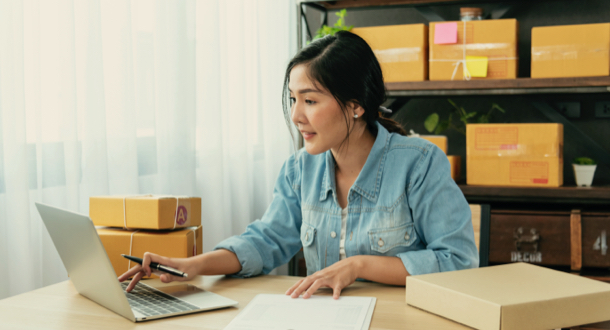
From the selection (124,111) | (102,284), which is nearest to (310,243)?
(102,284)

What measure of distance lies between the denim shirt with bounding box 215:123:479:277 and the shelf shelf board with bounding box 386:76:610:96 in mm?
986

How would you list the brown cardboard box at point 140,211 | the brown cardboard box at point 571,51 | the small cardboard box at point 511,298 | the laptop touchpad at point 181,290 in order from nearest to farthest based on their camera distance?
the small cardboard box at point 511,298, the laptop touchpad at point 181,290, the brown cardboard box at point 140,211, the brown cardboard box at point 571,51

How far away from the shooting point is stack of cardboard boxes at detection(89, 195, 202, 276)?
3.73 feet

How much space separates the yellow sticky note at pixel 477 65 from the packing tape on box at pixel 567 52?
0.18m

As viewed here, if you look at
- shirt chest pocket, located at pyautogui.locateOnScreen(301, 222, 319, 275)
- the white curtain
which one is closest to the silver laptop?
shirt chest pocket, located at pyautogui.locateOnScreen(301, 222, 319, 275)

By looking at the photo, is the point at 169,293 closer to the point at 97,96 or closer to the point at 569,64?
the point at 97,96

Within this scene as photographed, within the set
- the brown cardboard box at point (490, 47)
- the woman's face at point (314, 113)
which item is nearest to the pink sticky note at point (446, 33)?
the brown cardboard box at point (490, 47)

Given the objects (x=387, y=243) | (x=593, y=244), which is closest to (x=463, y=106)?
(x=593, y=244)

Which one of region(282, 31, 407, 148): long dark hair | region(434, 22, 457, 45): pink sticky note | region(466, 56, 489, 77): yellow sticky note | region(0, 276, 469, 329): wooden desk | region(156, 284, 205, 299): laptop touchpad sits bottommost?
region(156, 284, 205, 299): laptop touchpad

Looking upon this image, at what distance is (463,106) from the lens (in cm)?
258

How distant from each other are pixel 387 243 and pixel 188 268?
0.42 meters

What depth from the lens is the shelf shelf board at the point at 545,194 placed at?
2064 mm

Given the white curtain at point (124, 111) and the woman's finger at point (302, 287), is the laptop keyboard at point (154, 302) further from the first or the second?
the white curtain at point (124, 111)

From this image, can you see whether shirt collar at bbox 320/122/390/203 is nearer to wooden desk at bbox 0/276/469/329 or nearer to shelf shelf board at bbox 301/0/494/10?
wooden desk at bbox 0/276/469/329
